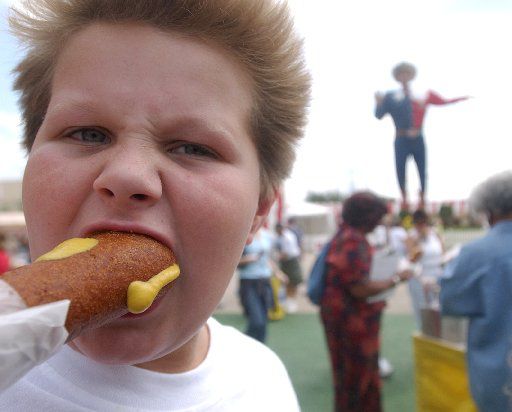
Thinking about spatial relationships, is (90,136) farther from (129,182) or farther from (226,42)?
(226,42)

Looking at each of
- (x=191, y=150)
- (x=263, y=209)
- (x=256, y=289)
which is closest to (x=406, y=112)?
(x=263, y=209)

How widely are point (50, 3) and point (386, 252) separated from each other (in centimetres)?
332

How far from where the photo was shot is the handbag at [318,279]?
3809 mm

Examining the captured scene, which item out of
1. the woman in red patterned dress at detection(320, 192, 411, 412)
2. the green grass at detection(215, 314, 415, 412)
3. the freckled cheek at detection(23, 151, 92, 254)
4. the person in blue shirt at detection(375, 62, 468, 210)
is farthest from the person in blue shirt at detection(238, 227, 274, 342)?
the freckled cheek at detection(23, 151, 92, 254)

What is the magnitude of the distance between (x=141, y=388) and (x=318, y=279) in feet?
9.69

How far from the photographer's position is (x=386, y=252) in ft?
12.7

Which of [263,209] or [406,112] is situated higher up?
[406,112]

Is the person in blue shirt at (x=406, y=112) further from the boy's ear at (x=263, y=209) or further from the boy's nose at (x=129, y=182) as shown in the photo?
the boy's nose at (x=129, y=182)

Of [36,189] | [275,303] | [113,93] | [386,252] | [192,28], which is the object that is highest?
[192,28]

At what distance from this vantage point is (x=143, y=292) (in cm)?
79

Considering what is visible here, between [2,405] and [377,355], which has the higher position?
[2,405]

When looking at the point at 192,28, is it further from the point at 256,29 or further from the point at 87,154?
the point at 87,154

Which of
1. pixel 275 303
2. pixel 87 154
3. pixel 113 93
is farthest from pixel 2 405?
pixel 275 303

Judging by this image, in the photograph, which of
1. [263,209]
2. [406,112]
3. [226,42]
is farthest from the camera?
[406,112]
